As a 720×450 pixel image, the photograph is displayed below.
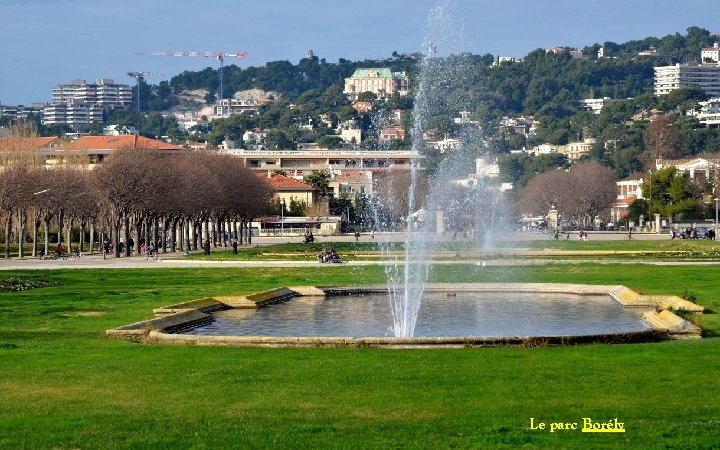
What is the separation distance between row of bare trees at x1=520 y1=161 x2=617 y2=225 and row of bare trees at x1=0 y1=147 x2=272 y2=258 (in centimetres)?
7367

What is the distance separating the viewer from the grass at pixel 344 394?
17016 millimetres

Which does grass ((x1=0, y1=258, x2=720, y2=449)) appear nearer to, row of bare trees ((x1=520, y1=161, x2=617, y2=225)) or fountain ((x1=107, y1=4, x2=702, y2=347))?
fountain ((x1=107, y1=4, x2=702, y2=347))

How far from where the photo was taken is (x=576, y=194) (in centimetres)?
17912

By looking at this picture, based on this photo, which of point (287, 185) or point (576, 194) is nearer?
point (287, 185)

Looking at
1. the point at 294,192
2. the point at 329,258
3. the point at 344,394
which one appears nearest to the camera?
the point at 344,394

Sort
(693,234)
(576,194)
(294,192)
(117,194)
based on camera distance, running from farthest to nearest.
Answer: (576,194) → (294,192) → (693,234) → (117,194)

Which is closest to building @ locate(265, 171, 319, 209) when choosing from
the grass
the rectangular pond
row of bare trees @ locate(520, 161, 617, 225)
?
row of bare trees @ locate(520, 161, 617, 225)

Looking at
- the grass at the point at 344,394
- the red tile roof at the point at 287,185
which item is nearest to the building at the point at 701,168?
the red tile roof at the point at 287,185

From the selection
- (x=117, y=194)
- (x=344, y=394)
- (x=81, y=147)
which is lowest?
(x=344, y=394)

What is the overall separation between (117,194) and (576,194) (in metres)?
98.2

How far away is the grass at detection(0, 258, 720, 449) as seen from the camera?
670 inches

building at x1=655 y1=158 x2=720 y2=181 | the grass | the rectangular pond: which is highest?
building at x1=655 y1=158 x2=720 y2=181

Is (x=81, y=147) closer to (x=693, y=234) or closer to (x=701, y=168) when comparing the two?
(x=693, y=234)

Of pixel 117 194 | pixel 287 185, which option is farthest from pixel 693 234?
pixel 287 185
